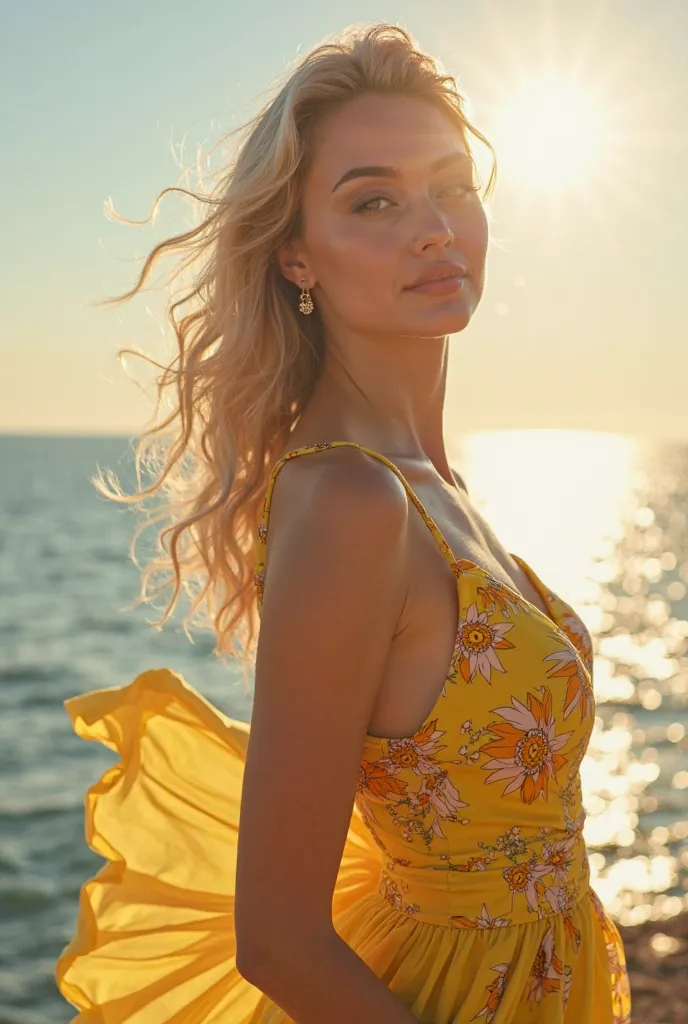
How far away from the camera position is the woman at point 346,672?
1768mm

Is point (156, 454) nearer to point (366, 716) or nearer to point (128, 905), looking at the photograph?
point (128, 905)

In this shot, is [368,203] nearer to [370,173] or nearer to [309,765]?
[370,173]

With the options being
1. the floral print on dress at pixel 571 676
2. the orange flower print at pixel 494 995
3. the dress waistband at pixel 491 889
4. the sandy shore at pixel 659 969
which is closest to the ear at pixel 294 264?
the floral print on dress at pixel 571 676

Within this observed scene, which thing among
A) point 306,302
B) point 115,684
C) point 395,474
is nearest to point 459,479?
point 306,302

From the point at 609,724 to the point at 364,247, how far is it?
15430 mm

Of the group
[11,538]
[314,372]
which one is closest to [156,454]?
[314,372]

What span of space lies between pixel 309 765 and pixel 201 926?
928 mm

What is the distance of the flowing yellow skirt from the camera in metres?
2.04

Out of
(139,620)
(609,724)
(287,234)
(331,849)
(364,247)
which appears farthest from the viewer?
(139,620)

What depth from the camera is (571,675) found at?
2004 millimetres

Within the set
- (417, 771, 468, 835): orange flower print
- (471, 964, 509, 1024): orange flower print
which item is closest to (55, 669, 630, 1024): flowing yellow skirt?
(471, 964, 509, 1024): orange flower print

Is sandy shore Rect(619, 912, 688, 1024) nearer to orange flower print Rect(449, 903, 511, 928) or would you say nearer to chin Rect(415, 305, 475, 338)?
orange flower print Rect(449, 903, 511, 928)

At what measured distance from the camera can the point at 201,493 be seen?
2.72 metres

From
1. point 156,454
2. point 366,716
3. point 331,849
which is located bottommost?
point 331,849
